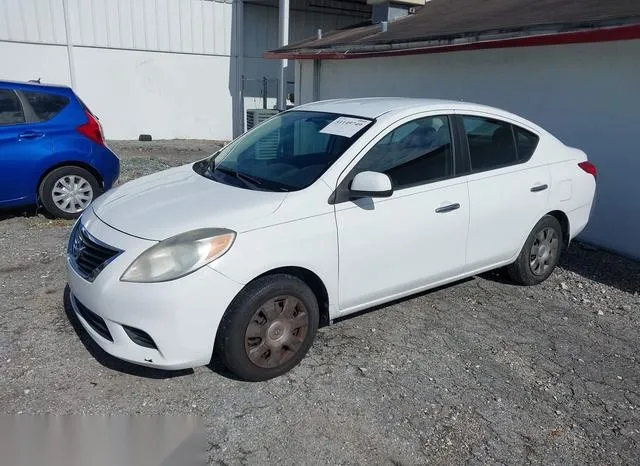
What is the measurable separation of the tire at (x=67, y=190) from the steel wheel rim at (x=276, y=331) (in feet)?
14.0

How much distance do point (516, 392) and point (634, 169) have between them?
364 centimetres

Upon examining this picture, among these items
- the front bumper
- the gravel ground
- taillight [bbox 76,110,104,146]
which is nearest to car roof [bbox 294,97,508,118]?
the gravel ground

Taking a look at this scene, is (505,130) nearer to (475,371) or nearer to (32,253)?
(475,371)

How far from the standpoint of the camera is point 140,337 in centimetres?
306

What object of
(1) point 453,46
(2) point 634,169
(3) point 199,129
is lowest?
(3) point 199,129

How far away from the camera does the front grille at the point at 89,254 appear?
312 cm

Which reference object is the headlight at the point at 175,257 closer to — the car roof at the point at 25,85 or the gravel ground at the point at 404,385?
the gravel ground at the point at 404,385

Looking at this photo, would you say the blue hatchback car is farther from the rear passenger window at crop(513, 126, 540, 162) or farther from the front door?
the rear passenger window at crop(513, 126, 540, 162)

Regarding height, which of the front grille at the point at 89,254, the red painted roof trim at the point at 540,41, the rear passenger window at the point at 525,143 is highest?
the red painted roof trim at the point at 540,41

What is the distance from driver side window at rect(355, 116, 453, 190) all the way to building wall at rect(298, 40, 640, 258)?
2.86m

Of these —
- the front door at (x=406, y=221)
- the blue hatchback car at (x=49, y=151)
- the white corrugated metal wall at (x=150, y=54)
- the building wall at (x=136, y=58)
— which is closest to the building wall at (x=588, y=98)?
the front door at (x=406, y=221)

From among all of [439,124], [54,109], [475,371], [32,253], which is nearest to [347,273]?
[475,371]

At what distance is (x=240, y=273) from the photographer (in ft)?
10.0

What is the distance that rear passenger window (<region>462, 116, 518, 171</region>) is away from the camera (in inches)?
168
